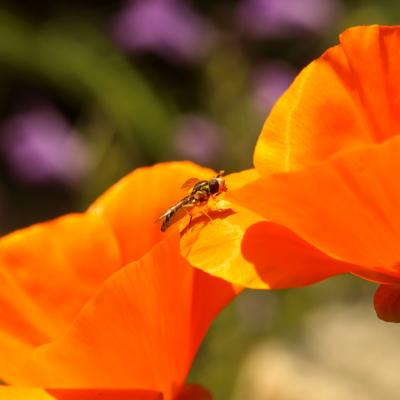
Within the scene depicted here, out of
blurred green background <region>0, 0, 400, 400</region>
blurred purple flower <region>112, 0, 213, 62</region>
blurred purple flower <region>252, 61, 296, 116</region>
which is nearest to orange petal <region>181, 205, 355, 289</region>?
blurred green background <region>0, 0, 400, 400</region>

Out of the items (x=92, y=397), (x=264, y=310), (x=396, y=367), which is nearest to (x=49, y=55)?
(x=264, y=310)

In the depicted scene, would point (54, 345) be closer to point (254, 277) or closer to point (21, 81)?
point (254, 277)

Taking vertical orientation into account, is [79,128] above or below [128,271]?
below

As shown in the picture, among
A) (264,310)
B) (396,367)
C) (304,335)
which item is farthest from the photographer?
(264,310)

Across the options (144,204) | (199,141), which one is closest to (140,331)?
(144,204)

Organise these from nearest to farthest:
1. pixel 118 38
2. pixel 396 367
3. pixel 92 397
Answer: pixel 92 397, pixel 396 367, pixel 118 38

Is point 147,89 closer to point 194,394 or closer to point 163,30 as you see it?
point 163,30

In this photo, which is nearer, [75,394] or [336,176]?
[336,176]

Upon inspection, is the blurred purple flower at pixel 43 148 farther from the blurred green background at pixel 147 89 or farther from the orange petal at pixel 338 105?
the orange petal at pixel 338 105
